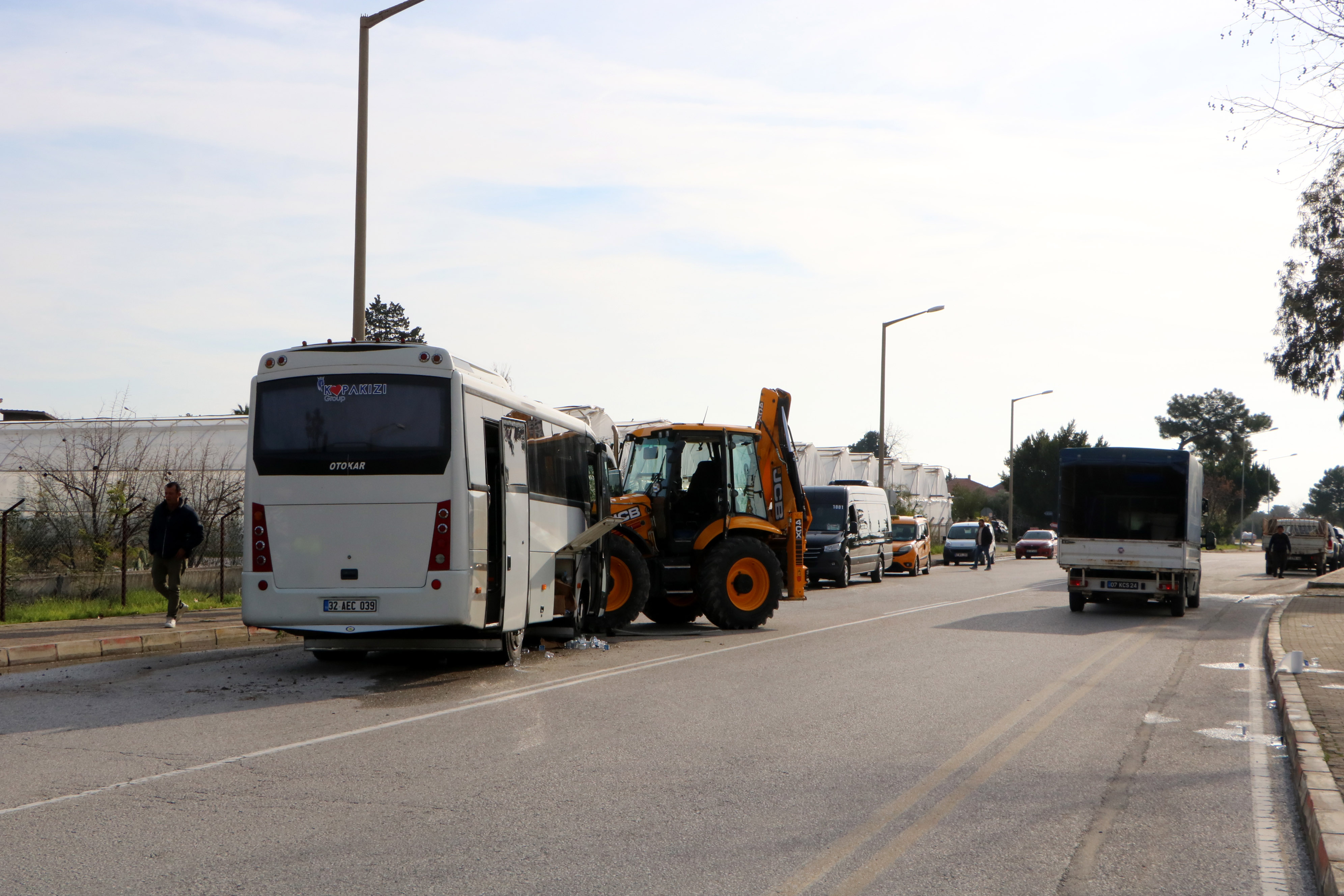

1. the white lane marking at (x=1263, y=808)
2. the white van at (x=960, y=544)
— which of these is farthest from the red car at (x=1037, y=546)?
the white lane marking at (x=1263, y=808)

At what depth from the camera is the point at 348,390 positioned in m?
10.8

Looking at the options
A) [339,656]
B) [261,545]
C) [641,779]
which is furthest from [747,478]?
[641,779]

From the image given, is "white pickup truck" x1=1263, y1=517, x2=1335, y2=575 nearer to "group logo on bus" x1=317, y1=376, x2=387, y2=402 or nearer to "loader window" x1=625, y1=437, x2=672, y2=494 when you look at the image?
"loader window" x1=625, y1=437, x2=672, y2=494

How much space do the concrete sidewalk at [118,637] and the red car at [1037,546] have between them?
1683 inches

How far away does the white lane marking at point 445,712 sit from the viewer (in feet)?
21.1

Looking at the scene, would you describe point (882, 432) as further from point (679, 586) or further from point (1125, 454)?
point (679, 586)

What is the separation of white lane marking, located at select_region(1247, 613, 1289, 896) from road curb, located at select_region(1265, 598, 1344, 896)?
14 cm

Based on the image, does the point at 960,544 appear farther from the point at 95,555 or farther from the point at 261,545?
the point at 261,545

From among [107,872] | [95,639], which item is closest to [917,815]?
[107,872]

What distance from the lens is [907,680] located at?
11453 mm

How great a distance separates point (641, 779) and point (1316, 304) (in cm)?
3460

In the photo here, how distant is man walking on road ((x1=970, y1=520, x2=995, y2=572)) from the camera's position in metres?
40.3

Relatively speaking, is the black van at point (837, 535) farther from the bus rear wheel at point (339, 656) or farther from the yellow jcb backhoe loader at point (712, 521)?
the bus rear wheel at point (339, 656)

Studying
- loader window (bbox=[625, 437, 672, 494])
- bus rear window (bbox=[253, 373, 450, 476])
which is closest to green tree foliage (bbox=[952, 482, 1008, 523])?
loader window (bbox=[625, 437, 672, 494])
